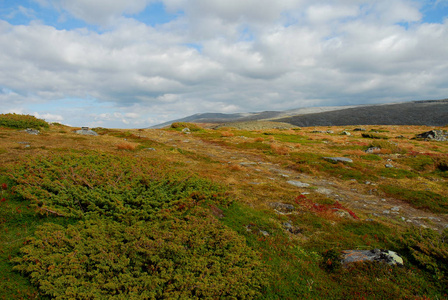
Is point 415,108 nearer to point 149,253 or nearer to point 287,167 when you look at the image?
point 287,167

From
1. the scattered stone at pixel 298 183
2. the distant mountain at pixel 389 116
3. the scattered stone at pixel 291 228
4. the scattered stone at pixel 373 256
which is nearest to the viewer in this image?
the scattered stone at pixel 373 256

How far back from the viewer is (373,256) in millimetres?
6961

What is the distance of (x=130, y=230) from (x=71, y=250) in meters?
1.49

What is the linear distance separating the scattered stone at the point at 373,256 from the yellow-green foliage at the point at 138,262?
290 centimetres

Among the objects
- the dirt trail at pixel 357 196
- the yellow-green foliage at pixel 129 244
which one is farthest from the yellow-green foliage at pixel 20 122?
the dirt trail at pixel 357 196

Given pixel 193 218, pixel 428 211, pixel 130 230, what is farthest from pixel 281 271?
pixel 428 211

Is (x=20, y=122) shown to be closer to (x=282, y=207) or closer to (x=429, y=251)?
(x=282, y=207)

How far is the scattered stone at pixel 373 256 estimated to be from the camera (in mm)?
6775

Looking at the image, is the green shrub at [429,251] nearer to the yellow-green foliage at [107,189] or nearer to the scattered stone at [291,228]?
the scattered stone at [291,228]

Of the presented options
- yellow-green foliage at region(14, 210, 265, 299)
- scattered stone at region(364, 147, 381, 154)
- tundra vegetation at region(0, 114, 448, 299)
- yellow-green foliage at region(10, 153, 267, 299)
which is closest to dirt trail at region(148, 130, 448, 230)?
tundra vegetation at region(0, 114, 448, 299)

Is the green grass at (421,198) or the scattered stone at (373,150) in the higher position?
the scattered stone at (373,150)

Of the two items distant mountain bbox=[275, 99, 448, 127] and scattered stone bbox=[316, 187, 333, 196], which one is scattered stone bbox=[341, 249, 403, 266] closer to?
scattered stone bbox=[316, 187, 333, 196]

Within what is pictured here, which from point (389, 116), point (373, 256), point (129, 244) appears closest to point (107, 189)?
point (129, 244)

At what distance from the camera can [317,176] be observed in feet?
55.5
